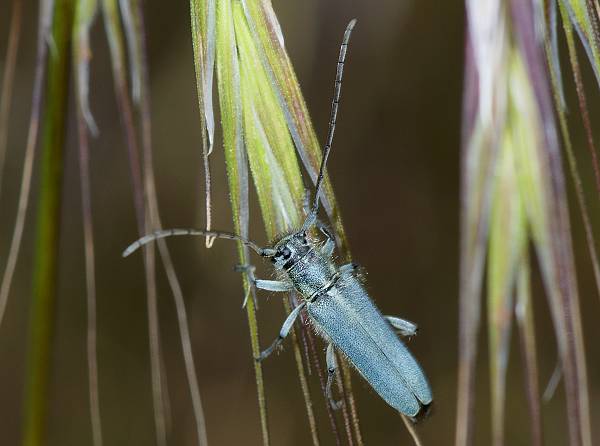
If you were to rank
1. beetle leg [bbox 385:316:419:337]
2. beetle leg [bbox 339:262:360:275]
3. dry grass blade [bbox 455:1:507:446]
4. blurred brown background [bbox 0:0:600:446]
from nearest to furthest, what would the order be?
1. dry grass blade [bbox 455:1:507:446]
2. beetle leg [bbox 339:262:360:275]
3. beetle leg [bbox 385:316:419:337]
4. blurred brown background [bbox 0:0:600:446]

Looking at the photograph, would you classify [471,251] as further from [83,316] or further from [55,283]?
[83,316]

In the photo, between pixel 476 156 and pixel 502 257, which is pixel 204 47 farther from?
pixel 502 257

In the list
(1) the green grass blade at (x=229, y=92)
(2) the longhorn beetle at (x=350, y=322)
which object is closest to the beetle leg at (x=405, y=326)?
(2) the longhorn beetle at (x=350, y=322)

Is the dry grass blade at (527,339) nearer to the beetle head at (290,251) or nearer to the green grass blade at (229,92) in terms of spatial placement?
the green grass blade at (229,92)

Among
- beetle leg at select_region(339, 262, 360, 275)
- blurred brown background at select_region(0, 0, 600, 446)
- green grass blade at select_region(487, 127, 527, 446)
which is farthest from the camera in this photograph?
blurred brown background at select_region(0, 0, 600, 446)

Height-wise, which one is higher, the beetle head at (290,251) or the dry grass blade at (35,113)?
the dry grass blade at (35,113)

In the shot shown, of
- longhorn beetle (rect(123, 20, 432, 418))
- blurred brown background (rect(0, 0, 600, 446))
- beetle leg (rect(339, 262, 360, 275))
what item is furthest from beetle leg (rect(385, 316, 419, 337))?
blurred brown background (rect(0, 0, 600, 446))

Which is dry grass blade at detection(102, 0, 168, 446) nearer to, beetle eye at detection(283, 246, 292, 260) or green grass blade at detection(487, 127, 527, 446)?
green grass blade at detection(487, 127, 527, 446)

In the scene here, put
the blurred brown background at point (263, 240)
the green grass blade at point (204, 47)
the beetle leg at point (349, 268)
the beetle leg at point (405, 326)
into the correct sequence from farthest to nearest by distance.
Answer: the blurred brown background at point (263, 240) → the beetle leg at point (405, 326) → the beetle leg at point (349, 268) → the green grass blade at point (204, 47)

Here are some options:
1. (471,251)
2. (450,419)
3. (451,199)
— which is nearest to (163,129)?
(451,199)

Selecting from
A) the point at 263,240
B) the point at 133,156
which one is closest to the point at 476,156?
the point at 133,156
